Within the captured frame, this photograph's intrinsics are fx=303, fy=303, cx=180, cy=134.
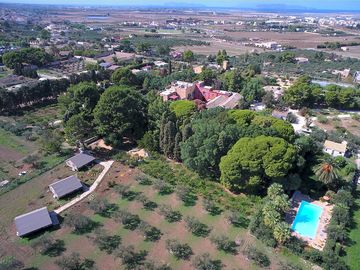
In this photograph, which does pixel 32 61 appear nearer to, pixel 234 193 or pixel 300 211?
pixel 234 193

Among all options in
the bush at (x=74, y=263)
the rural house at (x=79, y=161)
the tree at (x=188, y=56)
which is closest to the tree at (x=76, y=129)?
the rural house at (x=79, y=161)

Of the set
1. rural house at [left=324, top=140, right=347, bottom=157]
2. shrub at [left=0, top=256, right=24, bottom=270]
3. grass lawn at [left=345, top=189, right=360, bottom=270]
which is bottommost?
grass lawn at [left=345, top=189, right=360, bottom=270]

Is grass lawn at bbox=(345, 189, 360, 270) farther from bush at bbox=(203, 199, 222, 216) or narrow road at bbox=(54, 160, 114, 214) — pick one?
narrow road at bbox=(54, 160, 114, 214)

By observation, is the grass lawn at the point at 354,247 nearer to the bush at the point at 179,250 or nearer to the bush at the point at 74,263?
the bush at the point at 179,250

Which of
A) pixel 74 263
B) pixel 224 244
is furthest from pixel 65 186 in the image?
pixel 224 244

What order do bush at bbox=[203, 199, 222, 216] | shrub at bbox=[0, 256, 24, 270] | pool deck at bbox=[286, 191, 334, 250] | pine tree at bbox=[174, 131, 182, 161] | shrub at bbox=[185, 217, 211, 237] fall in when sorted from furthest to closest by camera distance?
pine tree at bbox=[174, 131, 182, 161] → bush at bbox=[203, 199, 222, 216] → shrub at bbox=[185, 217, 211, 237] → pool deck at bbox=[286, 191, 334, 250] → shrub at bbox=[0, 256, 24, 270]

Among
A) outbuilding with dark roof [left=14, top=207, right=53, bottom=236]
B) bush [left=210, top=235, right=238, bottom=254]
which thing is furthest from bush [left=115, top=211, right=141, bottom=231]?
bush [left=210, top=235, right=238, bottom=254]
